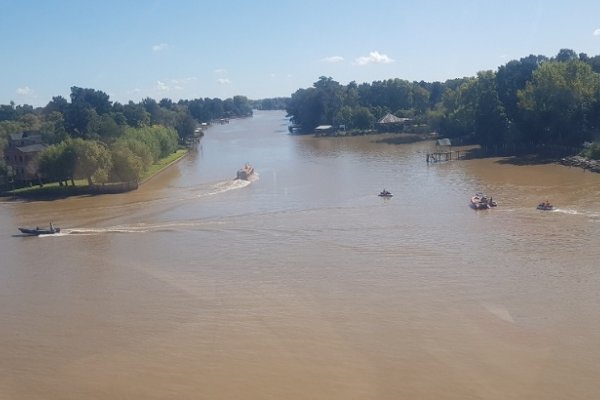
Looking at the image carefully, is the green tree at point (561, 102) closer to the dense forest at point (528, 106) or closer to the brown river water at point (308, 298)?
the dense forest at point (528, 106)

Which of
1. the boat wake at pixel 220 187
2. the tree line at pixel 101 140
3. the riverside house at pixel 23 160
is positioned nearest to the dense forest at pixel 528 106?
the boat wake at pixel 220 187

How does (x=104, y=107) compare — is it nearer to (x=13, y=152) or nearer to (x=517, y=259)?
(x=13, y=152)

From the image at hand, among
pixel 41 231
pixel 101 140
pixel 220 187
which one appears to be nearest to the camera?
pixel 41 231

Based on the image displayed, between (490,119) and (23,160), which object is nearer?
(23,160)

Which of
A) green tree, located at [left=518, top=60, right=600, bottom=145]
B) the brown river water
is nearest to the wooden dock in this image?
green tree, located at [left=518, top=60, right=600, bottom=145]

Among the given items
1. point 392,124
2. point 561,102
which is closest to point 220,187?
point 561,102

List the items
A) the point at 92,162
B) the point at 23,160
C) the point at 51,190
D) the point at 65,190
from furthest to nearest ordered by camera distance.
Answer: the point at 23,160 < the point at 51,190 < the point at 65,190 < the point at 92,162

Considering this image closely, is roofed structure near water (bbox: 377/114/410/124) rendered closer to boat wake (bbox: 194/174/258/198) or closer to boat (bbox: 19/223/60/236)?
boat wake (bbox: 194/174/258/198)

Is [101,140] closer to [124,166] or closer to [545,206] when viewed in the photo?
[124,166]
